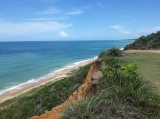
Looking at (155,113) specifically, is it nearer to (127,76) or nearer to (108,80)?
(127,76)

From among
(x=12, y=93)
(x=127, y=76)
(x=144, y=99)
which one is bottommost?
(x=12, y=93)

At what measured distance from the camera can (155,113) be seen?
4.36m

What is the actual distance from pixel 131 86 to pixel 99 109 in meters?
1.04

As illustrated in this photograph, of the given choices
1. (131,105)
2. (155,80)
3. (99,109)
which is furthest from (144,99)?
(155,80)

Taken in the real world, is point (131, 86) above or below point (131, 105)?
above

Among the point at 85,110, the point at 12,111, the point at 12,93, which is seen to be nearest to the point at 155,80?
the point at 85,110

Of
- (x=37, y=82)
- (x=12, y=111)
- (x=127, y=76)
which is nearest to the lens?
(x=127, y=76)

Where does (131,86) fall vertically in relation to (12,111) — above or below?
above

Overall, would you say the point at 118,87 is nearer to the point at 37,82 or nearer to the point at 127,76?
the point at 127,76

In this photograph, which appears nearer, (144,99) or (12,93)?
(144,99)

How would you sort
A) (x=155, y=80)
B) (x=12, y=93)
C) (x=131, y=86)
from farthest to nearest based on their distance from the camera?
(x=12, y=93) → (x=155, y=80) → (x=131, y=86)

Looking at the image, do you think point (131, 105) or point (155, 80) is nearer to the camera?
point (131, 105)

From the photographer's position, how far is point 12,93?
2252 centimetres

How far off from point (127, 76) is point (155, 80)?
1.97 meters
